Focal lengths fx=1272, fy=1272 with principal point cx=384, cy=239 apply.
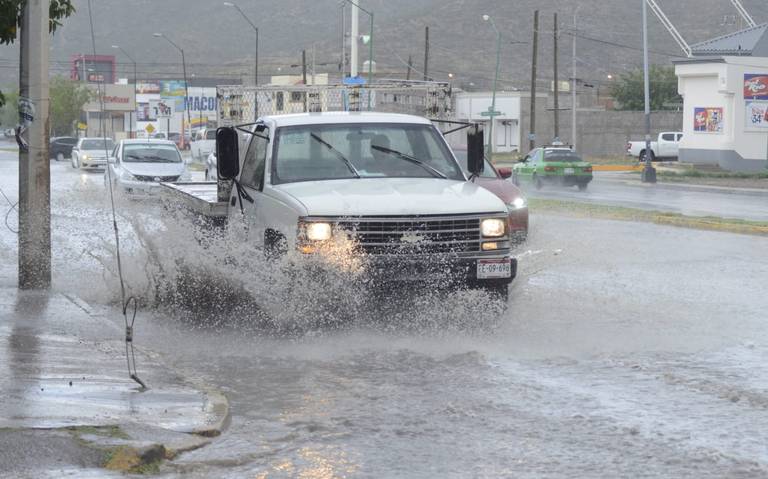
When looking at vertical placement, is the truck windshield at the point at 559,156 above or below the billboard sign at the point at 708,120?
below

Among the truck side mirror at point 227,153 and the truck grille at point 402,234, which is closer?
the truck grille at point 402,234

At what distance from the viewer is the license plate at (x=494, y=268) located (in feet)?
37.0

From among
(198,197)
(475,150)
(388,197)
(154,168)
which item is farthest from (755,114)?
(388,197)

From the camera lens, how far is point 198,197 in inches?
566

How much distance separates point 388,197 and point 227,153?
2199 millimetres

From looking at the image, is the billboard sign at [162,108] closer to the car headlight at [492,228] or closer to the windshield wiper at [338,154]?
the windshield wiper at [338,154]

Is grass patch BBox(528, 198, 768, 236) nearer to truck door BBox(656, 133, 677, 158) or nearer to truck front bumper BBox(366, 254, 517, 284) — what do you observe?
truck front bumper BBox(366, 254, 517, 284)

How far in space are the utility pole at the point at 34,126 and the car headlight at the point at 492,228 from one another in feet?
15.8

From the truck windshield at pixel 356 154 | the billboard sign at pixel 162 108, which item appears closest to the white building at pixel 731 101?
the truck windshield at pixel 356 154

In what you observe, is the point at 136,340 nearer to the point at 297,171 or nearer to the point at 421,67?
the point at 297,171

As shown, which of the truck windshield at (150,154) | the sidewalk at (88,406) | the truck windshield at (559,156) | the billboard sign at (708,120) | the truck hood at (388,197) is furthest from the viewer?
the billboard sign at (708,120)

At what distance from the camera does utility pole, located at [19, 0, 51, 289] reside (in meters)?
13.3

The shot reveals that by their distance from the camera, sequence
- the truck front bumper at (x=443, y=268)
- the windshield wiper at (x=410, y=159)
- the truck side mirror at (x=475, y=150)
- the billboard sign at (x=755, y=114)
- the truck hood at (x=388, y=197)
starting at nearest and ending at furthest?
the truck front bumper at (x=443, y=268), the truck hood at (x=388, y=197), the windshield wiper at (x=410, y=159), the truck side mirror at (x=475, y=150), the billboard sign at (x=755, y=114)

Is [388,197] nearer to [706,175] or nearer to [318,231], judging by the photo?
[318,231]
